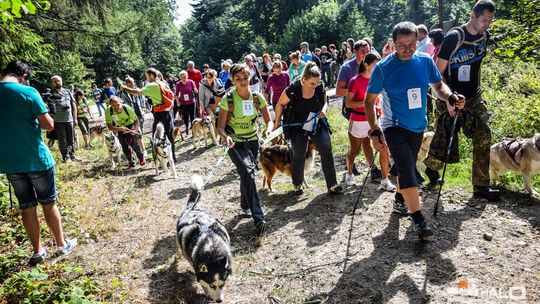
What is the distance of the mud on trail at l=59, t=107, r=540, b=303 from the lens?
309 centimetres

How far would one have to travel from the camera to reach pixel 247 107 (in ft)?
14.3

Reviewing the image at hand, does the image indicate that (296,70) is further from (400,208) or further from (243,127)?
(400,208)

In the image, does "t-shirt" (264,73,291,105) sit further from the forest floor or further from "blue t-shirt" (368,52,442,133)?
"blue t-shirt" (368,52,442,133)

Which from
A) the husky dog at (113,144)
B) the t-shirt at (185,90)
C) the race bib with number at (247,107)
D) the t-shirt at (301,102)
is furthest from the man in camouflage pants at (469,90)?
the t-shirt at (185,90)

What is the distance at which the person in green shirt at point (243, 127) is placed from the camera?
4.25 meters

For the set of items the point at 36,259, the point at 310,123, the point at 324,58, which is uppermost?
the point at 324,58

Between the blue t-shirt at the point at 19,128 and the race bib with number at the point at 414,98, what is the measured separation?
143 inches

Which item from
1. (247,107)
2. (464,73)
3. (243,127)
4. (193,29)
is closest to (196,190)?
(243,127)

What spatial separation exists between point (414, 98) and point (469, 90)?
1326mm

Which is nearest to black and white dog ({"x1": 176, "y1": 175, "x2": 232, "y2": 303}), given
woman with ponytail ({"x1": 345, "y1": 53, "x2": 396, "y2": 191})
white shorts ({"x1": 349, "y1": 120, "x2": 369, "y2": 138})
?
woman with ponytail ({"x1": 345, "y1": 53, "x2": 396, "y2": 191})

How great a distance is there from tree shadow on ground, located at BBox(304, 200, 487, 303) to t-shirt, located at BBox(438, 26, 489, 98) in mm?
1508

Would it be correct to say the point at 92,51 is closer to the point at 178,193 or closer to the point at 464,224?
the point at 178,193

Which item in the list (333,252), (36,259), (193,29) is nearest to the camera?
(333,252)

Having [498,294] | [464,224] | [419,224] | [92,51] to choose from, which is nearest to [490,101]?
[464,224]
